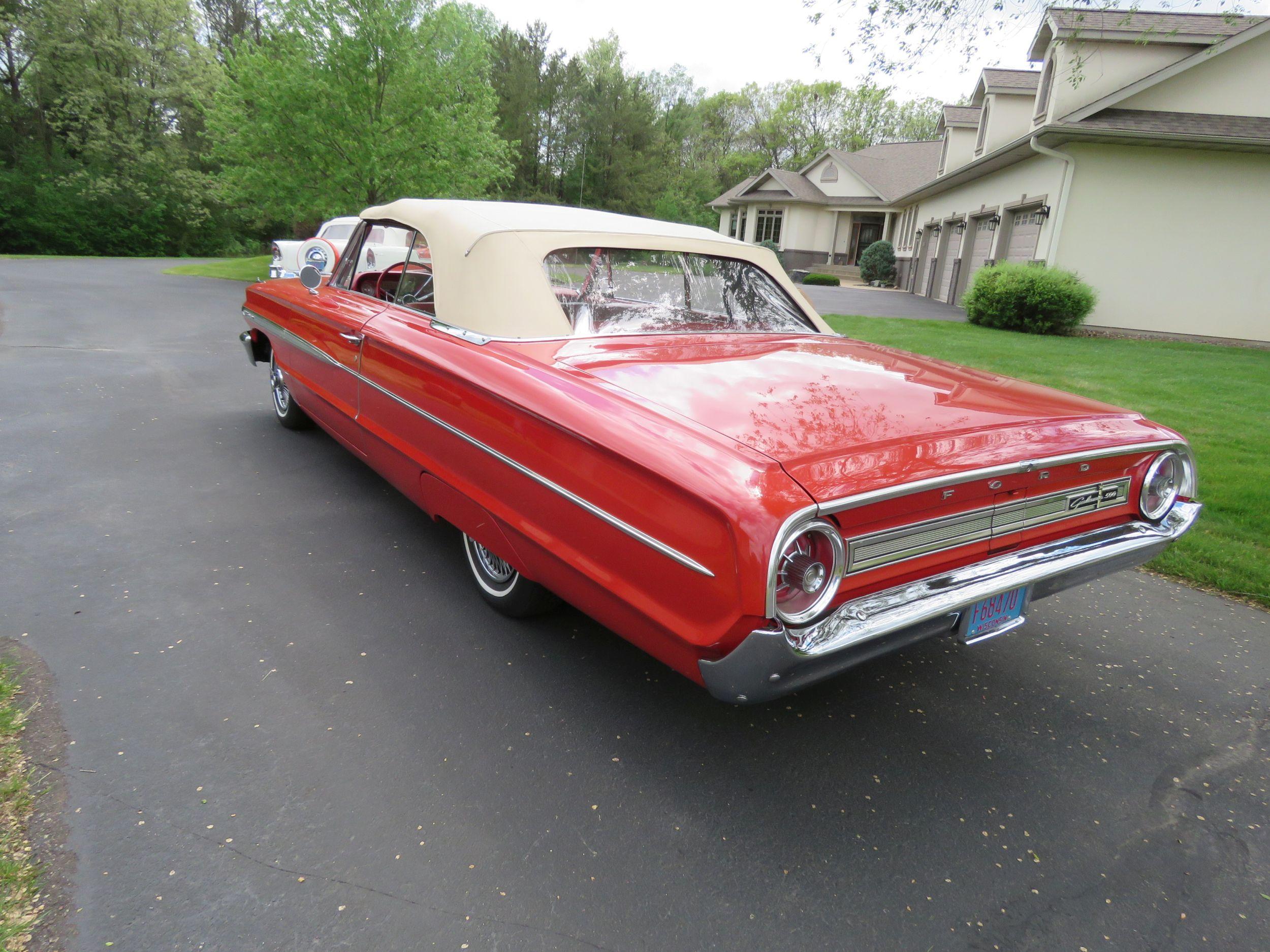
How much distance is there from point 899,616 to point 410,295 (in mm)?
2798

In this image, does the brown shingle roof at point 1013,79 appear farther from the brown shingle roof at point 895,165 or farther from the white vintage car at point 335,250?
the brown shingle roof at point 895,165

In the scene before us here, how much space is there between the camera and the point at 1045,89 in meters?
16.6

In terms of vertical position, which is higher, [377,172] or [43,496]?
[377,172]

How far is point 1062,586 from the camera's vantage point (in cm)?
264

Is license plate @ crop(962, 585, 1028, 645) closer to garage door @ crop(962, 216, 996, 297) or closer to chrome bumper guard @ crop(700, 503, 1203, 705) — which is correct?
chrome bumper guard @ crop(700, 503, 1203, 705)

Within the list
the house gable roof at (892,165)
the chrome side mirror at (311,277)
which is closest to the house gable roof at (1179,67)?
the chrome side mirror at (311,277)

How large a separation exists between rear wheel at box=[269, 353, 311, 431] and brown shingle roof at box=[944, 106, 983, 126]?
23754 millimetres

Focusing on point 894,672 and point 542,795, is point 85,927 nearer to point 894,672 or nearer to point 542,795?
point 542,795

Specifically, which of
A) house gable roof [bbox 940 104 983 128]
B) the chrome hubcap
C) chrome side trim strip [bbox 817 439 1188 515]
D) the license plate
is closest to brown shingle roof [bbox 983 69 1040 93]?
house gable roof [bbox 940 104 983 128]

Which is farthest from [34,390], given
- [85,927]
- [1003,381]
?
[1003,381]

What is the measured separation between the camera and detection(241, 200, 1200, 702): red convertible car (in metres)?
2.03

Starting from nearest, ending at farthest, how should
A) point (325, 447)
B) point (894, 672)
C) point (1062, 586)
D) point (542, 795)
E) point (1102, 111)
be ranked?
point (542, 795) < point (1062, 586) < point (894, 672) < point (325, 447) < point (1102, 111)

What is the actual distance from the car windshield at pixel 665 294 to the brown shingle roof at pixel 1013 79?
65.8ft

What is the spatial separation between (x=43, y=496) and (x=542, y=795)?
12.0 feet
